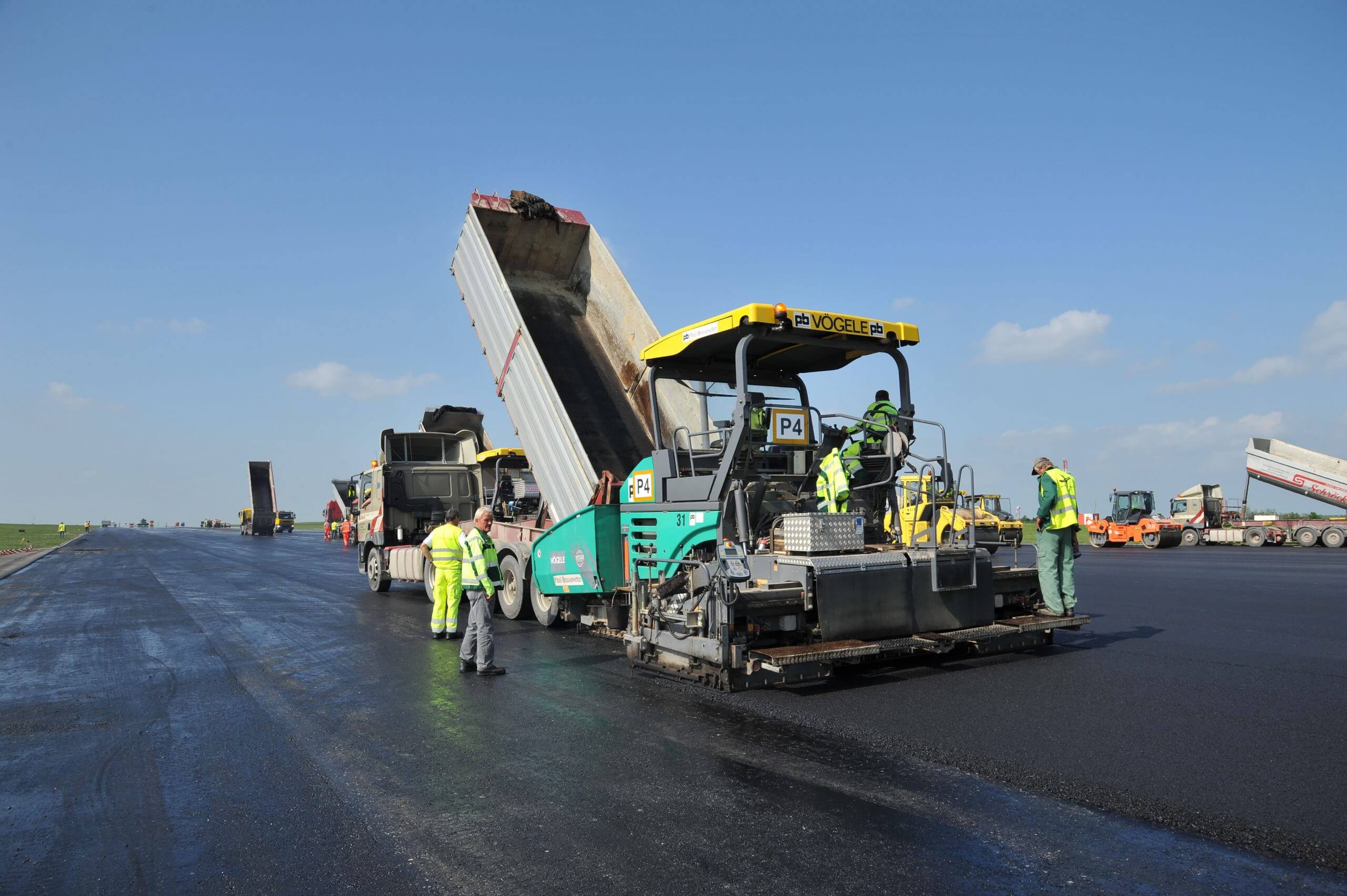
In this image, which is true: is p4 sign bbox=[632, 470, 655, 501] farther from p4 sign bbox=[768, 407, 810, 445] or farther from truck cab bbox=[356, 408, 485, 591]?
truck cab bbox=[356, 408, 485, 591]

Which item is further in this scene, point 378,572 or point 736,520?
point 378,572

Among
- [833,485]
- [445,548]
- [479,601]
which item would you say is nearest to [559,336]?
[445,548]

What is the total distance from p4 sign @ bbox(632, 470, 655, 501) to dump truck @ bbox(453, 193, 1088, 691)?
0.09 ft

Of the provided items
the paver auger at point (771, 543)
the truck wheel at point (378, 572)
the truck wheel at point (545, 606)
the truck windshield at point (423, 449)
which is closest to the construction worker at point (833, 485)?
the paver auger at point (771, 543)

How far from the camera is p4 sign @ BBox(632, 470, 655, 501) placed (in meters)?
7.99

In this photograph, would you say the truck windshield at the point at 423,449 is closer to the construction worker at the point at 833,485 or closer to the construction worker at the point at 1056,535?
the construction worker at the point at 833,485

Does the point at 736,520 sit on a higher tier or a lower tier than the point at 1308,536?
higher

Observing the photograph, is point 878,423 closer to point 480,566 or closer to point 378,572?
point 480,566

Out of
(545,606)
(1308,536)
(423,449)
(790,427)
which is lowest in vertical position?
(1308,536)

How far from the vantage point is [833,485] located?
7004 mm

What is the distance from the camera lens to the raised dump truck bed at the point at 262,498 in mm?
49750

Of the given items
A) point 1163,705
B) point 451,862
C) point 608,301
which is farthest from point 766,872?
point 608,301

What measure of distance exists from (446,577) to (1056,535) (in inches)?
258

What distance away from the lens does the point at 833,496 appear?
6.97 metres
